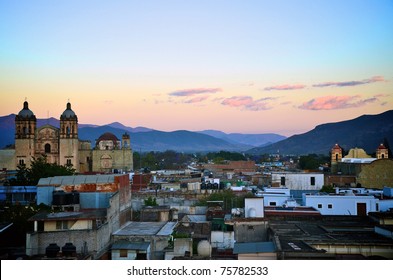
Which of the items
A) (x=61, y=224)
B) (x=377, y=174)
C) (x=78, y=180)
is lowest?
(x=61, y=224)

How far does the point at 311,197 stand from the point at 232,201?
7.01 feet

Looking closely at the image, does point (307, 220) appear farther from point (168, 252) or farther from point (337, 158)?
point (337, 158)

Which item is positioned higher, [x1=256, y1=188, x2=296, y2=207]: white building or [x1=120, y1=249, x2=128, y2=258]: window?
[x1=256, y1=188, x2=296, y2=207]: white building

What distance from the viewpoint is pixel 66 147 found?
2725cm

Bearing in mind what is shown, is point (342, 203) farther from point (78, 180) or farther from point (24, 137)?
point (24, 137)

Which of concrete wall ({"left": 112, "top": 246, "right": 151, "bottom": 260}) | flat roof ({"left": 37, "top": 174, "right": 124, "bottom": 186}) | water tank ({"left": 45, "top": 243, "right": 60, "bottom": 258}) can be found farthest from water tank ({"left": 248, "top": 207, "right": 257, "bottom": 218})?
water tank ({"left": 45, "top": 243, "right": 60, "bottom": 258})

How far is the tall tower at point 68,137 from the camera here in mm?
27109

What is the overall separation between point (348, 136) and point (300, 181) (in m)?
16.1

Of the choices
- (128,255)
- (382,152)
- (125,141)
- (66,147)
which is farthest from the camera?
(125,141)

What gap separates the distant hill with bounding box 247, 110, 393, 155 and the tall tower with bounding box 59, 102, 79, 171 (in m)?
11.2

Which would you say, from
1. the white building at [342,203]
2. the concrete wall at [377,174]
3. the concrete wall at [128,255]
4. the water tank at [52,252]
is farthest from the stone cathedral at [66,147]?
the water tank at [52,252]

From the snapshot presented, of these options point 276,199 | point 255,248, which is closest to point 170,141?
point 276,199

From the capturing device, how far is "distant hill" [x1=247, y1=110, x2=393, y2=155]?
22.9m

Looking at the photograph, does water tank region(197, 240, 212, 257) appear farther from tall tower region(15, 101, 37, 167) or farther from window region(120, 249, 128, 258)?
tall tower region(15, 101, 37, 167)
